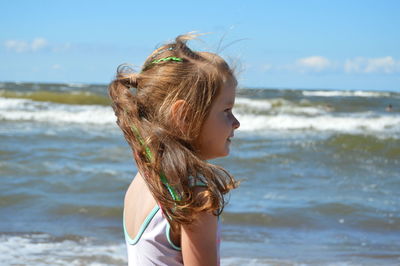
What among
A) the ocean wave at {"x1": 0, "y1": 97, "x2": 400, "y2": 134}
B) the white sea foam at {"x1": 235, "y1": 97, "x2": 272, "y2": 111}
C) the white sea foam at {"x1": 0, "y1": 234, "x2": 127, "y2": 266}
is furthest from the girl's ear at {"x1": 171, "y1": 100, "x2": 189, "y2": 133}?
the white sea foam at {"x1": 235, "y1": 97, "x2": 272, "y2": 111}

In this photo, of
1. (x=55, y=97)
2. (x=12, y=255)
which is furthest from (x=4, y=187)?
(x=55, y=97)

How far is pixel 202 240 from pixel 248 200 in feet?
15.9

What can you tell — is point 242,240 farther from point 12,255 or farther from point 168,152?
point 168,152

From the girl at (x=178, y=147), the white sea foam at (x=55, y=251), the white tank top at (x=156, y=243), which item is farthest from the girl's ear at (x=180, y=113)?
the white sea foam at (x=55, y=251)

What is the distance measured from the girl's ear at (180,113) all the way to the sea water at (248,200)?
0.99 feet

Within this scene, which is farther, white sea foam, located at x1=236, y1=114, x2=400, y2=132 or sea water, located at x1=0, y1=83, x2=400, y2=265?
white sea foam, located at x1=236, y1=114, x2=400, y2=132

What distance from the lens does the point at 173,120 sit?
150 cm

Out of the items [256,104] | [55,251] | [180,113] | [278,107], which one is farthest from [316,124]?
[180,113]

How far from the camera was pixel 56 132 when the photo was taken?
11.5m

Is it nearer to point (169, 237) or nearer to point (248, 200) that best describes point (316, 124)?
point (248, 200)

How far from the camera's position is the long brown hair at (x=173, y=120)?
1.41 meters

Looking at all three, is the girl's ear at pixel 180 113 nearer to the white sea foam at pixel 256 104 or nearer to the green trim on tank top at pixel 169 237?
the green trim on tank top at pixel 169 237

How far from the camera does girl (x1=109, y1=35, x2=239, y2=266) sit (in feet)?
4.55

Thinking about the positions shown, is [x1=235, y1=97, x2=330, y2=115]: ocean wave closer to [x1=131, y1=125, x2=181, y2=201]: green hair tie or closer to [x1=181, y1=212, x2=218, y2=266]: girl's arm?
[x1=131, y1=125, x2=181, y2=201]: green hair tie
